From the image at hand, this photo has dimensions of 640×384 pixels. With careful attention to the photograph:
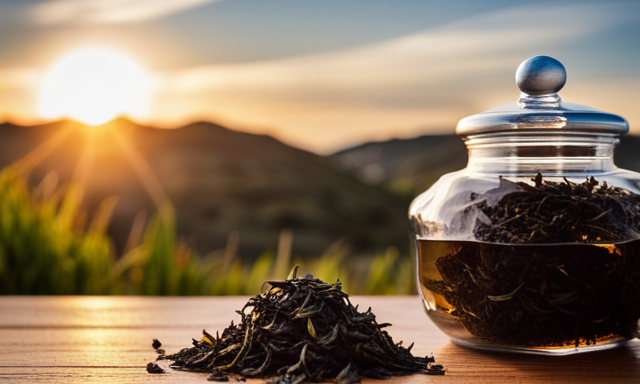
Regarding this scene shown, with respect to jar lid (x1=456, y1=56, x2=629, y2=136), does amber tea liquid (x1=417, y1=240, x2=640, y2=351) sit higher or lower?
lower

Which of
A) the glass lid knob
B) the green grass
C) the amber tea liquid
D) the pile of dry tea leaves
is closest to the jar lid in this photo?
the glass lid knob

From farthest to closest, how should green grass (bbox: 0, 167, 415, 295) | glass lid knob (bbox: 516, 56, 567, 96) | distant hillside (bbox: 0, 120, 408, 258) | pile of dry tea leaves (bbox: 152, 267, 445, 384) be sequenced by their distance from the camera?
distant hillside (bbox: 0, 120, 408, 258)
green grass (bbox: 0, 167, 415, 295)
glass lid knob (bbox: 516, 56, 567, 96)
pile of dry tea leaves (bbox: 152, 267, 445, 384)

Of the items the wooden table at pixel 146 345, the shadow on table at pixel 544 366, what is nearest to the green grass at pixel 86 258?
the wooden table at pixel 146 345

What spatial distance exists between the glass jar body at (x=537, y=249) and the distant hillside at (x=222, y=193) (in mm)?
8564

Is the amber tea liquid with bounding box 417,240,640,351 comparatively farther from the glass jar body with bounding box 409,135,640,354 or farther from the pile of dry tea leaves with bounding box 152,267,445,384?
the pile of dry tea leaves with bounding box 152,267,445,384

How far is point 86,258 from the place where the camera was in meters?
2.52

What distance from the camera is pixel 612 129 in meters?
0.98

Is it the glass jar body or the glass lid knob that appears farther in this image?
the glass lid knob

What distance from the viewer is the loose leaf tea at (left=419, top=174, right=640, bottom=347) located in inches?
34.7

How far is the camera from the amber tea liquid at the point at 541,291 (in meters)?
0.88

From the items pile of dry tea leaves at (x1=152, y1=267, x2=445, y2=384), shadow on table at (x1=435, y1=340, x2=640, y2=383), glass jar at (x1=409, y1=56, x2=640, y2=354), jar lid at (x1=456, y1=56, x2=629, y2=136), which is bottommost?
shadow on table at (x1=435, y1=340, x2=640, y2=383)

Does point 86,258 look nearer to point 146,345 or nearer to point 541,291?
point 146,345

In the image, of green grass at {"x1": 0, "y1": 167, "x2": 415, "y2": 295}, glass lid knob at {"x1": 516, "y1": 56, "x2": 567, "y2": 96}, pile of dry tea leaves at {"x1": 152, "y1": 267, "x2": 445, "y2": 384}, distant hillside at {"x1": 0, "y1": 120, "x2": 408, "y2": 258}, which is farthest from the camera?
distant hillside at {"x1": 0, "y1": 120, "x2": 408, "y2": 258}

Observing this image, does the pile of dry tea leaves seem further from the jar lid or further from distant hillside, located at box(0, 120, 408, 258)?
distant hillside, located at box(0, 120, 408, 258)
